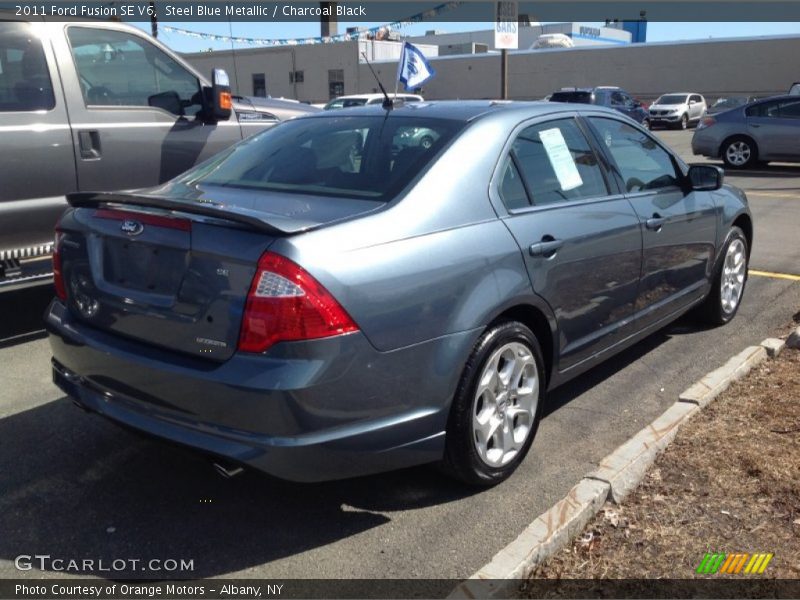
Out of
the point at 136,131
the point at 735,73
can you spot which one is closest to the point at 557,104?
the point at 136,131

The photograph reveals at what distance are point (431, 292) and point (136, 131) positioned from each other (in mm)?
3834

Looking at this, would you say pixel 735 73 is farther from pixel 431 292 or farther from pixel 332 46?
pixel 431 292

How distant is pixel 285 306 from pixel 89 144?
3714mm

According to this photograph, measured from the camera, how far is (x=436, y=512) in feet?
11.2

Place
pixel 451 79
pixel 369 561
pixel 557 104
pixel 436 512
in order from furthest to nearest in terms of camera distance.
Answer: pixel 451 79 < pixel 557 104 < pixel 436 512 < pixel 369 561

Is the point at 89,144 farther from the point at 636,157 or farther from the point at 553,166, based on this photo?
the point at 636,157

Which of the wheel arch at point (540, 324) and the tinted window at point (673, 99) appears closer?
the wheel arch at point (540, 324)

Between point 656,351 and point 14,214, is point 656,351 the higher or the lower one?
the lower one

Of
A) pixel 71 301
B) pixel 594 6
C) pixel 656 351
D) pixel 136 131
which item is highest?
pixel 594 6

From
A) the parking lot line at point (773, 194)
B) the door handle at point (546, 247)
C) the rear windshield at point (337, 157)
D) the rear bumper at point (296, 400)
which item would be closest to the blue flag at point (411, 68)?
the parking lot line at point (773, 194)

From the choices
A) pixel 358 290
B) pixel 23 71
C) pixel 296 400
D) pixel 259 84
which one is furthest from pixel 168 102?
pixel 259 84

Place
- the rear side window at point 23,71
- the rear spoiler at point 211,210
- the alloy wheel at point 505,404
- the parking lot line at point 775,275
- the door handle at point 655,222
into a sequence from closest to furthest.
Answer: the rear spoiler at point 211,210, the alloy wheel at point 505,404, the door handle at point 655,222, the rear side window at point 23,71, the parking lot line at point 775,275

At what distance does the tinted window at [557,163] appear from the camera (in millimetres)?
3922

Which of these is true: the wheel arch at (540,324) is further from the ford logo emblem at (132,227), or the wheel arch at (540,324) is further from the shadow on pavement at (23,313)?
the shadow on pavement at (23,313)
